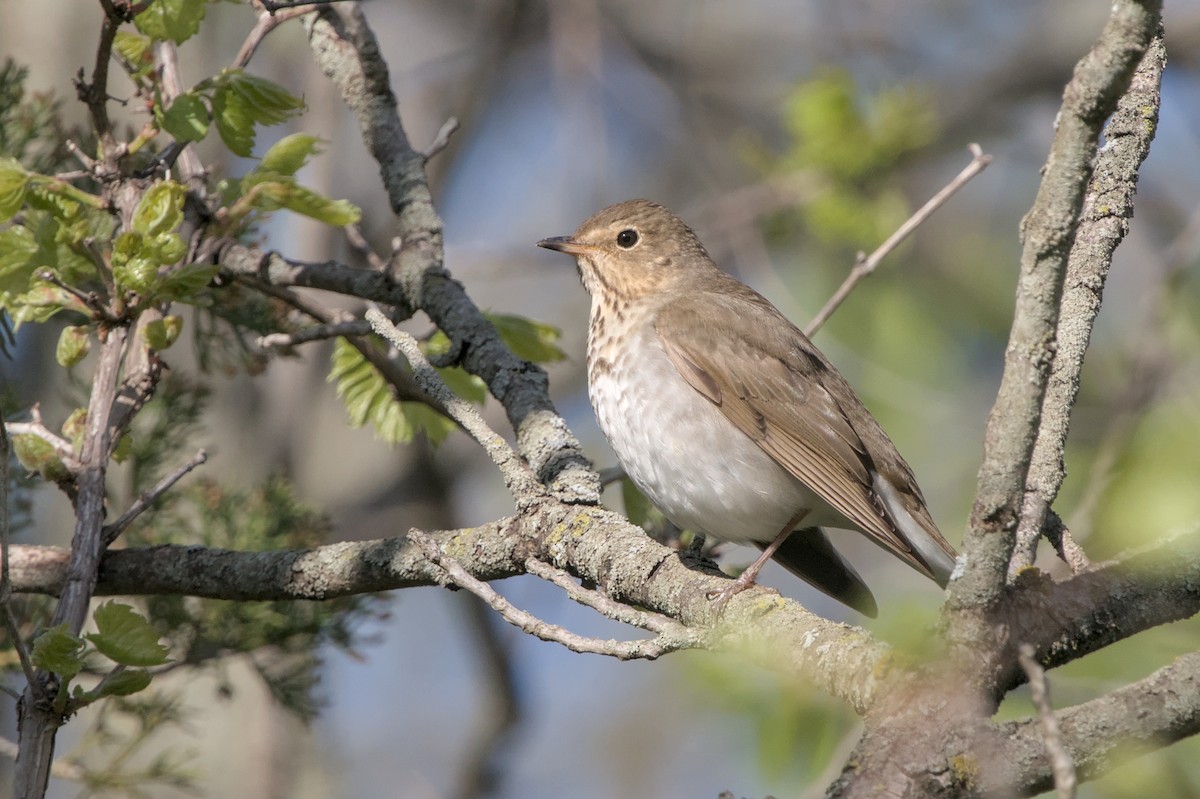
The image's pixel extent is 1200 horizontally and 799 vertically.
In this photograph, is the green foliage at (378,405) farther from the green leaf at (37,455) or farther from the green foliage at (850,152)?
the green foliage at (850,152)

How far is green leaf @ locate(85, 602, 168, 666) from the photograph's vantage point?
8.08 feet

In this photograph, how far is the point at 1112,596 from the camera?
2.19 metres

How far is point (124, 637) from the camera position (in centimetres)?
247

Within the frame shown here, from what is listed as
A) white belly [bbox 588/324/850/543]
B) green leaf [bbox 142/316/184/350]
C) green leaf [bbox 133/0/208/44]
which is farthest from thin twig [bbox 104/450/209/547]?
white belly [bbox 588/324/850/543]

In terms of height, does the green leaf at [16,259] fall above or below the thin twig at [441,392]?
above

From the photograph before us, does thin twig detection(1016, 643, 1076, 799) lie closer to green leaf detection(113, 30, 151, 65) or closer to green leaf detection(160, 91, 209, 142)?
green leaf detection(160, 91, 209, 142)

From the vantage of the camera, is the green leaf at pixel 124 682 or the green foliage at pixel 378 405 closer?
the green leaf at pixel 124 682

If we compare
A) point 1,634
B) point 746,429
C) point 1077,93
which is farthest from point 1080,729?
point 1,634

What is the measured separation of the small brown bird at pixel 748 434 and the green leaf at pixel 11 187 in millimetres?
1994

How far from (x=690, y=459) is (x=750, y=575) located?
2.93ft

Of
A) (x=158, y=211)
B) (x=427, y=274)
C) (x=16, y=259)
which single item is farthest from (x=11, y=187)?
(x=427, y=274)

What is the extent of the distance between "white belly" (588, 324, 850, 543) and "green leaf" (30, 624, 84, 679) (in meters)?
2.00

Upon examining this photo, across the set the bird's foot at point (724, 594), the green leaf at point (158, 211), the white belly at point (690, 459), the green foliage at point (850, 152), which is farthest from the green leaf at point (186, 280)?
the green foliage at point (850, 152)

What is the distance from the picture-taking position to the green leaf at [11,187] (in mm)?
2766
